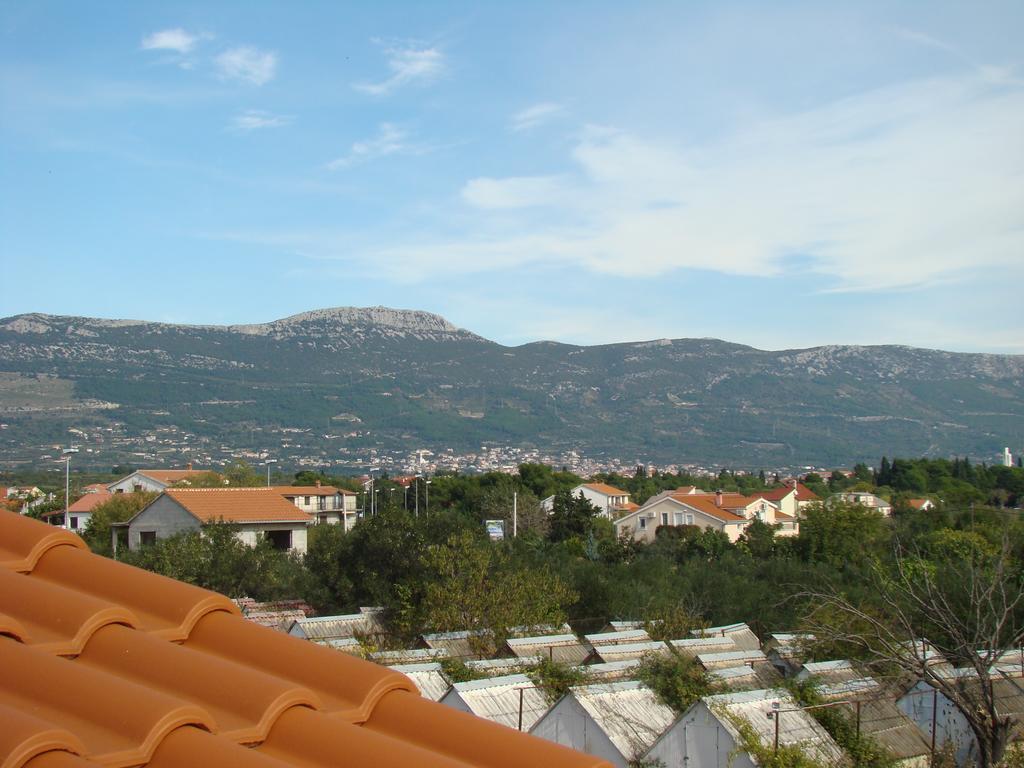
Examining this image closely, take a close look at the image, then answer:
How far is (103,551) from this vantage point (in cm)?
4631

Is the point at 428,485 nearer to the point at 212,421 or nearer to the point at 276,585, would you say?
the point at 276,585

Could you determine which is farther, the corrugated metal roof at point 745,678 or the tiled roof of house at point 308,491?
the tiled roof of house at point 308,491

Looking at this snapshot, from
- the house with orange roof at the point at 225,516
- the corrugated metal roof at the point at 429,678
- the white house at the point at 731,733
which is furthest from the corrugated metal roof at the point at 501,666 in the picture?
the house with orange roof at the point at 225,516

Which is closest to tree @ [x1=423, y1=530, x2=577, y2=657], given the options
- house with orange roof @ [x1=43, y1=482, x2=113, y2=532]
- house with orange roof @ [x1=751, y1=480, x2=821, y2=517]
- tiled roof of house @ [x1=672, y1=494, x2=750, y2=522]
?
house with orange roof @ [x1=43, y1=482, x2=113, y2=532]

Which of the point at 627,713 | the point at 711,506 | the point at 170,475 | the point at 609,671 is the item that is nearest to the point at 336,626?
the point at 609,671

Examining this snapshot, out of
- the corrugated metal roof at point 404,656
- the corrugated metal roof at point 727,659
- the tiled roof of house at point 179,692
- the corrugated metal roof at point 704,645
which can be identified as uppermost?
the tiled roof of house at point 179,692

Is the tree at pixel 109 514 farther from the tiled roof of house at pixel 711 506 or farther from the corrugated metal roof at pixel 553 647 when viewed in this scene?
the tiled roof of house at pixel 711 506

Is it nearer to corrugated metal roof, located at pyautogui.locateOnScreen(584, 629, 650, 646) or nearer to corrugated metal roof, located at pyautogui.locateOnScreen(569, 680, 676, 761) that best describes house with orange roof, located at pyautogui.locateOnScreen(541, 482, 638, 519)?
corrugated metal roof, located at pyautogui.locateOnScreen(584, 629, 650, 646)

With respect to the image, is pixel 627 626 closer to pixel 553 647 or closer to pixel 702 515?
pixel 553 647

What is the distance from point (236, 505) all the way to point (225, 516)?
1687mm

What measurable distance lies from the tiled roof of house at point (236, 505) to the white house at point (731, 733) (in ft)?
118

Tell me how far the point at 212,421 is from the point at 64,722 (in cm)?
18128

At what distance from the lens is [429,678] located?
16.6 metres

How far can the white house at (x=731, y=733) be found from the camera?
42.4 ft
